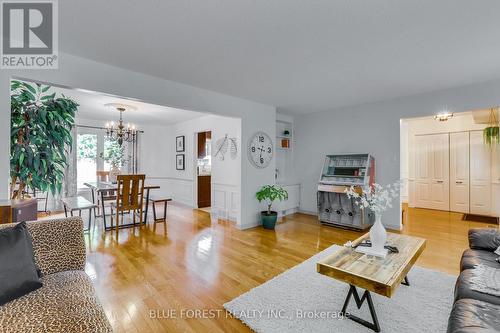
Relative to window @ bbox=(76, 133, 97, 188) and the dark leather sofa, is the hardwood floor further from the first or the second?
window @ bbox=(76, 133, 97, 188)

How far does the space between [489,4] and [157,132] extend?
7.57 metres

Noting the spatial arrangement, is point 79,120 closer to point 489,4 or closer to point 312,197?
point 312,197

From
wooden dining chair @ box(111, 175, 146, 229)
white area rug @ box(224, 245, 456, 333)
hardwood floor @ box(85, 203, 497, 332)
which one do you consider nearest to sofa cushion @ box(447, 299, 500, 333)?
white area rug @ box(224, 245, 456, 333)

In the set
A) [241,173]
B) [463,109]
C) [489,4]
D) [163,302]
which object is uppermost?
[489,4]

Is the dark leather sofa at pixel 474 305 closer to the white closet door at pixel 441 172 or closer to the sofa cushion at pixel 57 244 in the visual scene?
the sofa cushion at pixel 57 244

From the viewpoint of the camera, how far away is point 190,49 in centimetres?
247

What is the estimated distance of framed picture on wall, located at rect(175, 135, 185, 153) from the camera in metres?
6.79

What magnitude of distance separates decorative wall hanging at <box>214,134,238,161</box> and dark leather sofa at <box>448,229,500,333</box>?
3956 mm

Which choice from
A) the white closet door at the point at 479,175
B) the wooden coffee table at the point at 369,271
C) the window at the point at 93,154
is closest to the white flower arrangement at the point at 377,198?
the wooden coffee table at the point at 369,271

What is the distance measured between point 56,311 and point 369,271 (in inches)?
79.6

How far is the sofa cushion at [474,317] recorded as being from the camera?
117cm

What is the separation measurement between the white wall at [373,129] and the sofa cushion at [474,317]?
3.30 meters

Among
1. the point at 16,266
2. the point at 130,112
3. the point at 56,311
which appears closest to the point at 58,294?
the point at 56,311

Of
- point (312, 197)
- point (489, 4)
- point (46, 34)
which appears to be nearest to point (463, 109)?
point (489, 4)
